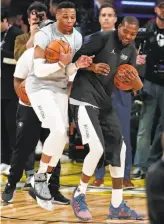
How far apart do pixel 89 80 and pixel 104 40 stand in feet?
1.31

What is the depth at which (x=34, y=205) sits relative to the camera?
7.21 m

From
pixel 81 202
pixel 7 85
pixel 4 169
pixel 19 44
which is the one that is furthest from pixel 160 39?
pixel 81 202

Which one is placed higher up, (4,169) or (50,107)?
(50,107)

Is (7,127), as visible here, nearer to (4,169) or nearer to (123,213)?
(4,169)

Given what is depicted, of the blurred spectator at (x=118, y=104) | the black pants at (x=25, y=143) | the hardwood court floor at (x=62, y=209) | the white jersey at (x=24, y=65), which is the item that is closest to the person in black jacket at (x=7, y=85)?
the hardwood court floor at (x=62, y=209)

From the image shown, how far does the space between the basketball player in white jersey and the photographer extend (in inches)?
77.2

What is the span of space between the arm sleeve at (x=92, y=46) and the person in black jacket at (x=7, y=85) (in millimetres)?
2493

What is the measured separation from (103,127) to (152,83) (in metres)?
2.25

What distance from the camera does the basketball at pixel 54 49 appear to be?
655 centimetres

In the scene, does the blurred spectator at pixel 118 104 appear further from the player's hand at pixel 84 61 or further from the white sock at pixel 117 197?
the player's hand at pixel 84 61

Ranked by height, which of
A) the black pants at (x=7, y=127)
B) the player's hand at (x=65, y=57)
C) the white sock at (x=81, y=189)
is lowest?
the black pants at (x=7, y=127)

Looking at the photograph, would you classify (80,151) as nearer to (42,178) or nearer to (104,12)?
(104,12)

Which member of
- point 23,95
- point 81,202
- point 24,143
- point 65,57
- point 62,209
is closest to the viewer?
point 65,57

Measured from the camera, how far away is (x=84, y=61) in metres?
6.33
